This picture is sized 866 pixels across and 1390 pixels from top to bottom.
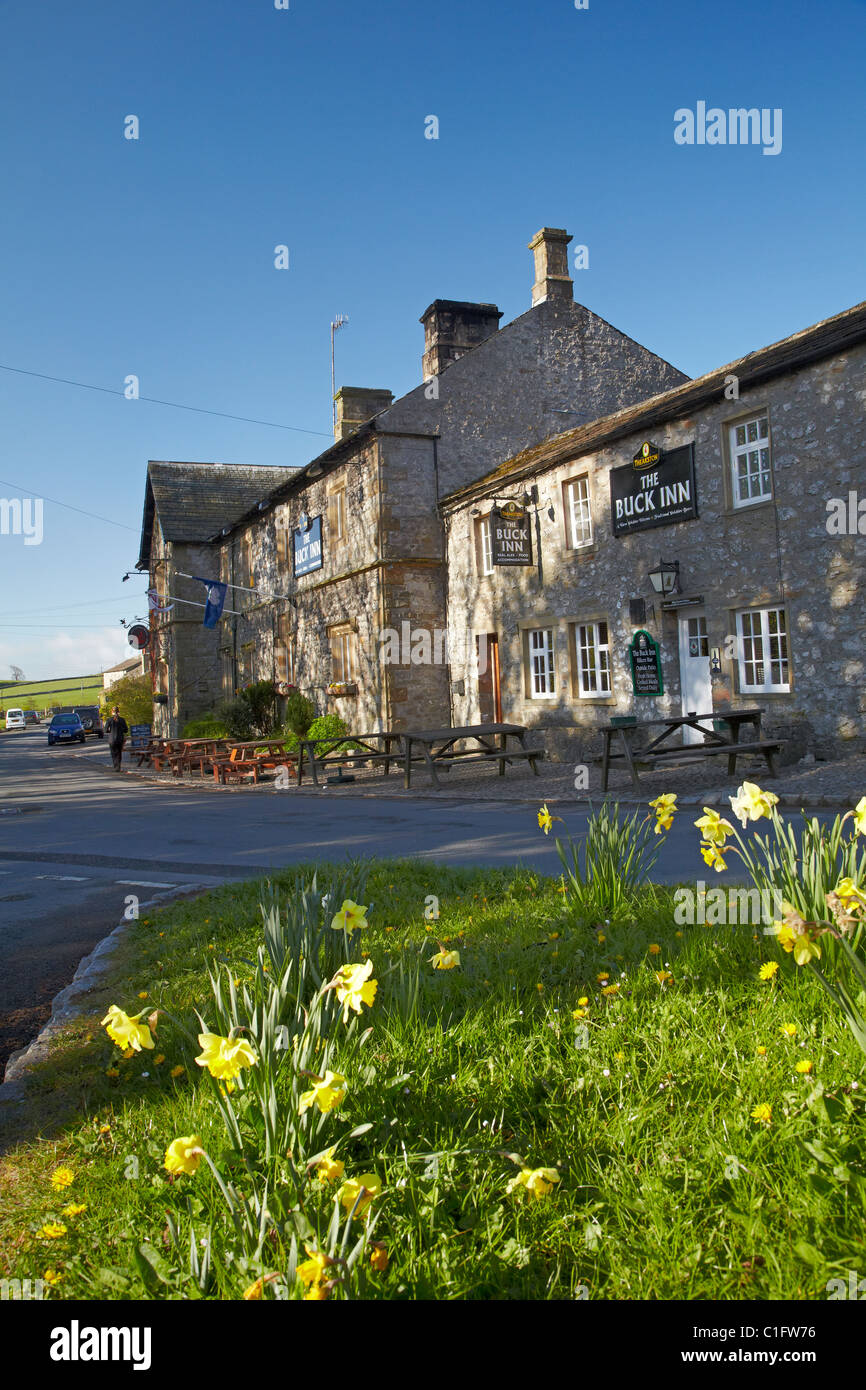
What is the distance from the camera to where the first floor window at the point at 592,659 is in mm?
17555

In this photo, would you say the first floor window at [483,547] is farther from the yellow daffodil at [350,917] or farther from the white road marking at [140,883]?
the yellow daffodil at [350,917]

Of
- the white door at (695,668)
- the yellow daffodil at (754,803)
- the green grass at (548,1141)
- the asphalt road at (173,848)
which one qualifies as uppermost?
the white door at (695,668)

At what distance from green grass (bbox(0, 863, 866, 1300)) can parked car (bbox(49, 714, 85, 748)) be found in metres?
50.4

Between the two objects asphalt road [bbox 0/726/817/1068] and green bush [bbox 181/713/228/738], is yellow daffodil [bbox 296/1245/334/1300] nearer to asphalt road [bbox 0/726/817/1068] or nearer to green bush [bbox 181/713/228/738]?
asphalt road [bbox 0/726/817/1068]

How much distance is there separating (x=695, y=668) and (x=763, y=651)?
52.4 inches

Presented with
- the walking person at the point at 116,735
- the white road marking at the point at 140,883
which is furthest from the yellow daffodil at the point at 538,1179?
the walking person at the point at 116,735

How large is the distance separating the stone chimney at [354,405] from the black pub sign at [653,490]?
1324cm

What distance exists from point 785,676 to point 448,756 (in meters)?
5.73

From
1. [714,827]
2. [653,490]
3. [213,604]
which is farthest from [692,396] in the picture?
[213,604]

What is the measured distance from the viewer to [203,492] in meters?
39.2

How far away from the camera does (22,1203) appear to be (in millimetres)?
2895

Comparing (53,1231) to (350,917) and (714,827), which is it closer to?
(350,917)

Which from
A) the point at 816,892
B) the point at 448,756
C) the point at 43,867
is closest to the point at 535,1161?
the point at 816,892
